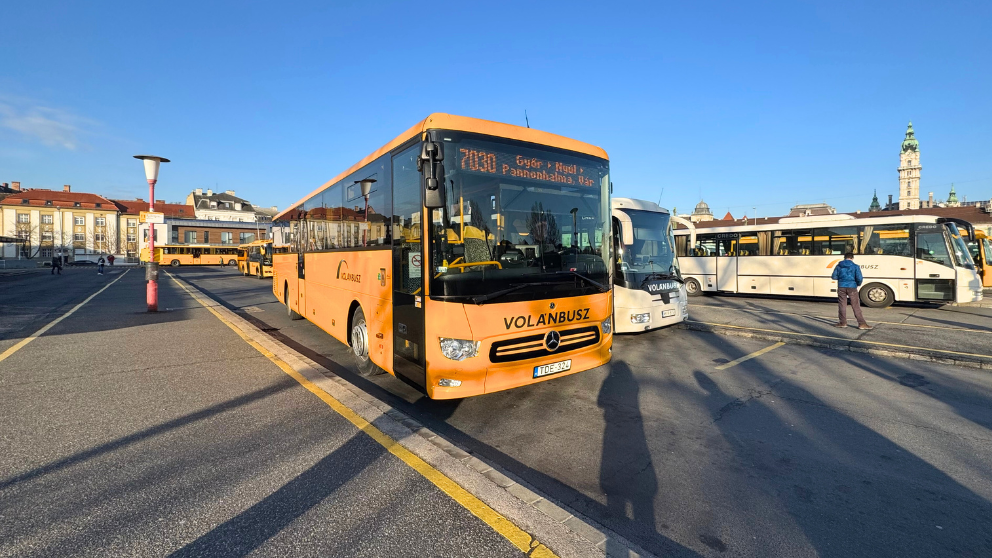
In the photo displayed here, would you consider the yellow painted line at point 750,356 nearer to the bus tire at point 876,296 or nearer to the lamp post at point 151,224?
the bus tire at point 876,296

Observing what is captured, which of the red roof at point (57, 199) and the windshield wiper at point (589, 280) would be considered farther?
the red roof at point (57, 199)

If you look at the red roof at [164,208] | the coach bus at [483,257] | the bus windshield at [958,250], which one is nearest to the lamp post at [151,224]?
the coach bus at [483,257]

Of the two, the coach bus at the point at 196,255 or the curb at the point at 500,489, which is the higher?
the coach bus at the point at 196,255

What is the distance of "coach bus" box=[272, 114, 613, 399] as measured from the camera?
14.7ft

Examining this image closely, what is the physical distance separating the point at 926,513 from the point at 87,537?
211 inches

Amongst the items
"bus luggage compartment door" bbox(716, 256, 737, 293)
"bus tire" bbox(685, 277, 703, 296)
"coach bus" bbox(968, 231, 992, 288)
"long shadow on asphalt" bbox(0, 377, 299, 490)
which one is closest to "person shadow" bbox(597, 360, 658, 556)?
"long shadow on asphalt" bbox(0, 377, 299, 490)

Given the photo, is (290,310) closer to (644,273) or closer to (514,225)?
(644,273)

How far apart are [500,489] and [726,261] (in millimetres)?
17334

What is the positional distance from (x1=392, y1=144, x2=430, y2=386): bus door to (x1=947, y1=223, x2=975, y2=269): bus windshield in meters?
16.0

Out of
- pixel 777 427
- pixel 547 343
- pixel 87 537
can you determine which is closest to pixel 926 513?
pixel 777 427

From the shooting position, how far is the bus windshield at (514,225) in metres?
4.49

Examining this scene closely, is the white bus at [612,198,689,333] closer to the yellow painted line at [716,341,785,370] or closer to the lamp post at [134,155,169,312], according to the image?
the yellow painted line at [716,341,785,370]

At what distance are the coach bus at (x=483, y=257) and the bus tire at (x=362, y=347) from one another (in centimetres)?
7

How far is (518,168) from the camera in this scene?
491 centimetres
